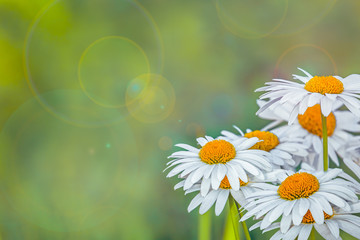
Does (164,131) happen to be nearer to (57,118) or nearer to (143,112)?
(143,112)

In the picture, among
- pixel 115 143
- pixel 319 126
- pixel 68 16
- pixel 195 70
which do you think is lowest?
pixel 319 126

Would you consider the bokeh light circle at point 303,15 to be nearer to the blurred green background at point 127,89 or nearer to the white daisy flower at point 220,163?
the blurred green background at point 127,89

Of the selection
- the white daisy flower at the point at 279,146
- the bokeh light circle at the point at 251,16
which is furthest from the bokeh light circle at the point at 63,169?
the white daisy flower at the point at 279,146

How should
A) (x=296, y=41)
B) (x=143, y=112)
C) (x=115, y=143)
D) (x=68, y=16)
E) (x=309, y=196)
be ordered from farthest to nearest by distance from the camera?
1. (x=296, y=41)
2. (x=68, y=16)
3. (x=143, y=112)
4. (x=115, y=143)
5. (x=309, y=196)

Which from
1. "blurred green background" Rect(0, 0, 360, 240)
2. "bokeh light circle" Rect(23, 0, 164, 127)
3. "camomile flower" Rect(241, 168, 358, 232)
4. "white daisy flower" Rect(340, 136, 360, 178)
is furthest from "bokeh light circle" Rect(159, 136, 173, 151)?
"camomile flower" Rect(241, 168, 358, 232)

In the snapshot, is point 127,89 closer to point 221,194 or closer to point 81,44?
point 81,44

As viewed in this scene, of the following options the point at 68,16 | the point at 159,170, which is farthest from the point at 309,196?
the point at 68,16
